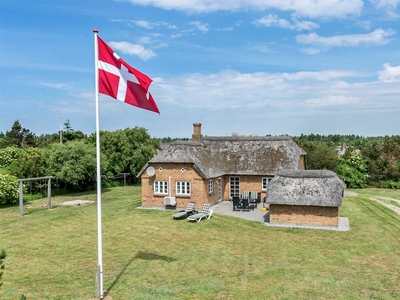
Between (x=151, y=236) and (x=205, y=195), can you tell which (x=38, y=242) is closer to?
A: (x=151, y=236)

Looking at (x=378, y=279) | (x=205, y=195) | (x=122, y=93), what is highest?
(x=122, y=93)

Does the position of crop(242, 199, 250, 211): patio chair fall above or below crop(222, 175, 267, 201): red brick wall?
below

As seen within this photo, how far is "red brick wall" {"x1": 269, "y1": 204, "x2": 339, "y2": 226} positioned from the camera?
816 inches

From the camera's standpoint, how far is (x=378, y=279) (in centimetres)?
1300

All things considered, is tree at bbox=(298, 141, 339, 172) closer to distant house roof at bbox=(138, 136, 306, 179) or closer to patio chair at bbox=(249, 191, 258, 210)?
distant house roof at bbox=(138, 136, 306, 179)

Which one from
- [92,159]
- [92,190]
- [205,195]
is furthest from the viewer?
[92,190]

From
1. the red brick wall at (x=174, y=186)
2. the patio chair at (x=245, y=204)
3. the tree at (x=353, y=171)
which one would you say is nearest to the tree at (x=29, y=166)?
the red brick wall at (x=174, y=186)

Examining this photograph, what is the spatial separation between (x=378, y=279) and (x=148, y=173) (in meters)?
17.8

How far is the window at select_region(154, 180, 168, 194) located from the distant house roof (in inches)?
61.8

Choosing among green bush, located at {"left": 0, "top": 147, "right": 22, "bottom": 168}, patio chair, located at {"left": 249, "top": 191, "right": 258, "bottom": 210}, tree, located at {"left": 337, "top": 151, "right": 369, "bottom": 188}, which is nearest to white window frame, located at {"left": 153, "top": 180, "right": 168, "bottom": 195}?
patio chair, located at {"left": 249, "top": 191, "right": 258, "bottom": 210}

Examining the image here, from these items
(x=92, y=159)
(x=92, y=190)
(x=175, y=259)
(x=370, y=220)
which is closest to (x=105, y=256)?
(x=175, y=259)

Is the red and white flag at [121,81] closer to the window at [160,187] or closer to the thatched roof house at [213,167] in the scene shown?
the thatched roof house at [213,167]

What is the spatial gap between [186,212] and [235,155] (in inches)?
373

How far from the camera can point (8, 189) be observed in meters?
28.0
